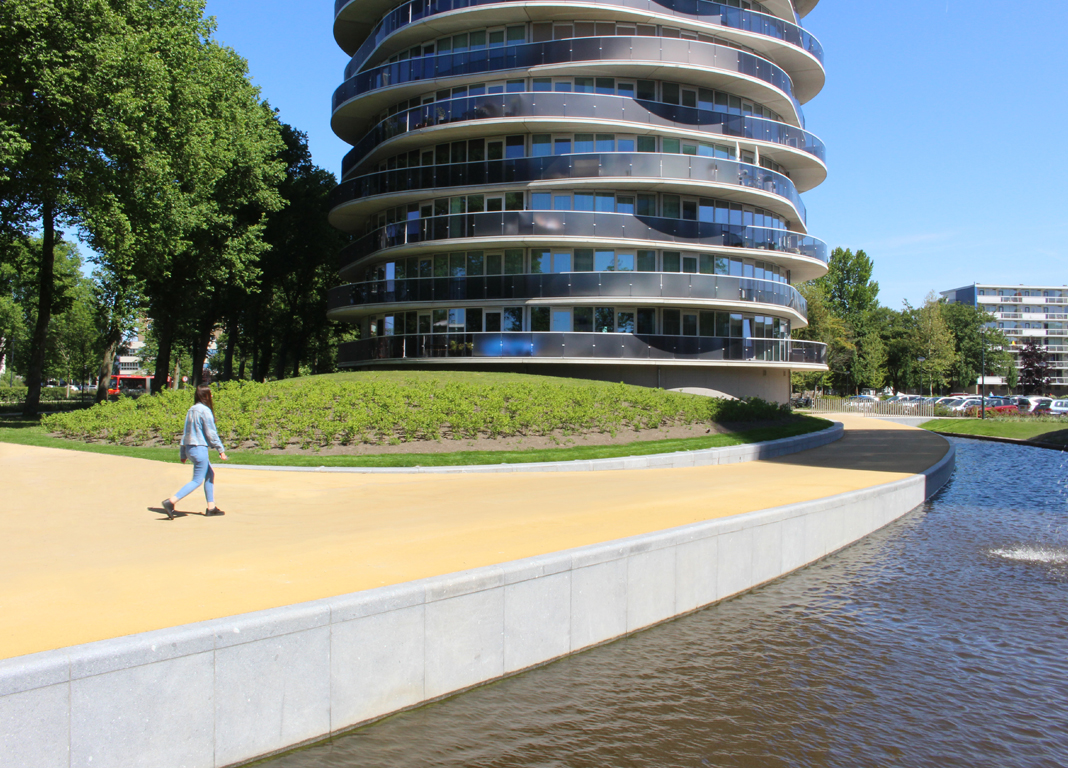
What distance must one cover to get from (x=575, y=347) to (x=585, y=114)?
31.4ft

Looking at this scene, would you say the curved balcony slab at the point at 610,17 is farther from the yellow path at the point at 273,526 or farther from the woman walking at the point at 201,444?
the woman walking at the point at 201,444

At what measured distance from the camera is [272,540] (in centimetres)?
886

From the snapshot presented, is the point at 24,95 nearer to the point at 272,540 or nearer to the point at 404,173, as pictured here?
the point at 404,173

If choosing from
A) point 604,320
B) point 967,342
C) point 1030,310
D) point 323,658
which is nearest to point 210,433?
point 323,658

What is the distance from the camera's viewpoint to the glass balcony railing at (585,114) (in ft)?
103

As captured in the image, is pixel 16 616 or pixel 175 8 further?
pixel 175 8

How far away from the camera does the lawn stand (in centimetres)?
3456

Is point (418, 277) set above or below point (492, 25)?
below

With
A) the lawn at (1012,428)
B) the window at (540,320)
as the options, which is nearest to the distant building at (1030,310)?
the lawn at (1012,428)

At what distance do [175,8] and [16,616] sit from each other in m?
28.6

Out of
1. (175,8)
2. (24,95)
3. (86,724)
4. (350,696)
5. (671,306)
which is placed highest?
(175,8)

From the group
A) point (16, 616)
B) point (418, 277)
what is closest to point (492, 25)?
point (418, 277)

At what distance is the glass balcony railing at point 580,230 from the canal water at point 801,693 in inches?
888

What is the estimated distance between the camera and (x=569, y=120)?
31.1 m
